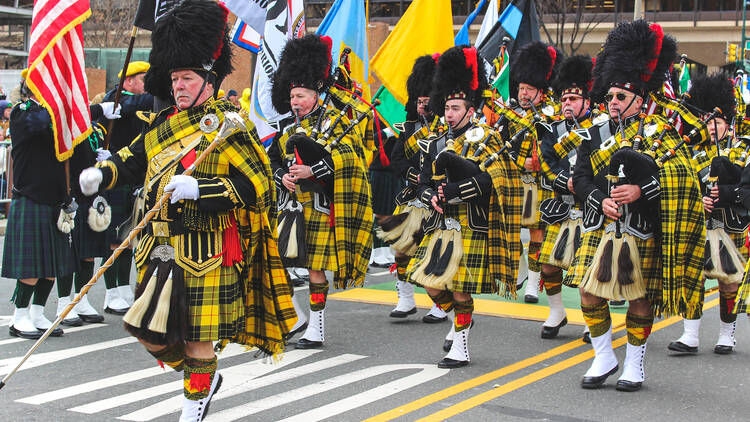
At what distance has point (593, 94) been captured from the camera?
6676 millimetres

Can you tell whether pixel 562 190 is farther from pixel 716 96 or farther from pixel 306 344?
pixel 306 344

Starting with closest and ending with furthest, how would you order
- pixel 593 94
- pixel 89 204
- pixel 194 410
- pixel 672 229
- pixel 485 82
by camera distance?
pixel 194 410 → pixel 672 229 → pixel 593 94 → pixel 485 82 → pixel 89 204

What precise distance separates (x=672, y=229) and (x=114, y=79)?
23.8m

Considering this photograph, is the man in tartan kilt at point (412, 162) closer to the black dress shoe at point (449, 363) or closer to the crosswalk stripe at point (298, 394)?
the black dress shoe at point (449, 363)

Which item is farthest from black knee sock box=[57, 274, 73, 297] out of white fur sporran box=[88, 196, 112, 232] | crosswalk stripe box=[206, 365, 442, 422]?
crosswalk stripe box=[206, 365, 442, 422]

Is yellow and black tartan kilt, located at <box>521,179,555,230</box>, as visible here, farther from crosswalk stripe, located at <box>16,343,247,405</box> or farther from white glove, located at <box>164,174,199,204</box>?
white glove, located at <box>164,174,199,204</box>

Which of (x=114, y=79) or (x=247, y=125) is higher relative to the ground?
(x=114, y=79)

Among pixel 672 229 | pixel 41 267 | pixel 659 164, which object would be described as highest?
pixel 659 164

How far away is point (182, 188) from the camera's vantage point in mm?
4570

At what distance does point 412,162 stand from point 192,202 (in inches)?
174

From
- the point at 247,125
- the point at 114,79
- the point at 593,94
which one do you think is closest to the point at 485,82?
the point at 593,94

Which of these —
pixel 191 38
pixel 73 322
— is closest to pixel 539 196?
pixel 73 322

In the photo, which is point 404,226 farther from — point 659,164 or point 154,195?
point 154,195

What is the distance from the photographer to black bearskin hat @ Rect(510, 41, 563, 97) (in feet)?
30.5
